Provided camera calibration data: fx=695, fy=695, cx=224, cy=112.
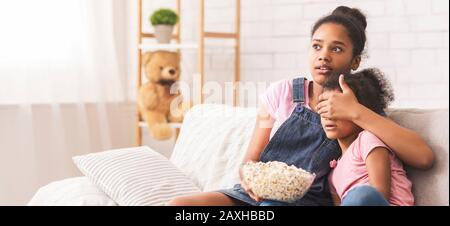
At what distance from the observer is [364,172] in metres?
1.39

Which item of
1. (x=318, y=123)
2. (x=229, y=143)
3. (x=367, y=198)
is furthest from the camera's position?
(x=229, y=143)

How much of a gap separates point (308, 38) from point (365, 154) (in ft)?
5.12

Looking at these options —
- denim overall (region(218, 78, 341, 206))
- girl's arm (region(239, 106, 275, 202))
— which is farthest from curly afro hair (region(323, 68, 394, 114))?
girl's arm (region(239, 106, 275, 202))

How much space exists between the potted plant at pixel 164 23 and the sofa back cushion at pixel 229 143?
1.00 meters

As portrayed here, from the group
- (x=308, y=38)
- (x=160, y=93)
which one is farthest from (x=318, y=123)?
(x=160, y=93)

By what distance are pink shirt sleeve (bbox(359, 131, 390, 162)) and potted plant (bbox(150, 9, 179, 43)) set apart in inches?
69.0

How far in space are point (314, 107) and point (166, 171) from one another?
0.47m

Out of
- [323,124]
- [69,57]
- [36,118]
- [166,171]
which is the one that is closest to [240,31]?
[69,57]

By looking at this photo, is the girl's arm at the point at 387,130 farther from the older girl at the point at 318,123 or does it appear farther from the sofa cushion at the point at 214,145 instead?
the sofa cushion at the point at 214,145

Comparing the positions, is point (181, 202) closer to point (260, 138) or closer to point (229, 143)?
point (260, 138)

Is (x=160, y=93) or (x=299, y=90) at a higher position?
(x=299, y=90)

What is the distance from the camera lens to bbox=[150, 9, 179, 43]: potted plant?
3.00m

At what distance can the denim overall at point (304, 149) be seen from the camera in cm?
148

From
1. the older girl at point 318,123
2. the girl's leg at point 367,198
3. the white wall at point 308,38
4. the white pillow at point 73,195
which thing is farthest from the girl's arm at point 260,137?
the white wall at point 308,38
